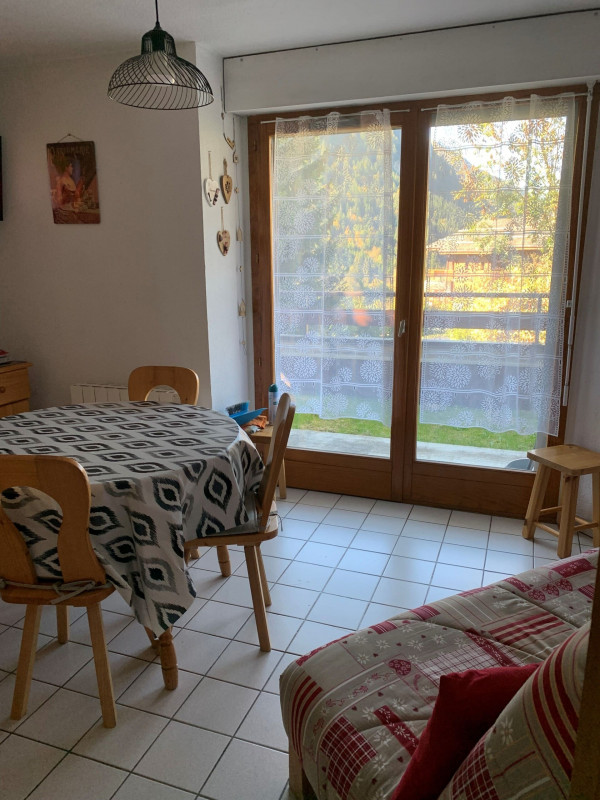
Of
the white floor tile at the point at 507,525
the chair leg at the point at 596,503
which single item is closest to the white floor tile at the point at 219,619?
the white floor tile at the point at 507,525

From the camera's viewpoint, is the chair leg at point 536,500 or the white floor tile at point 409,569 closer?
the white floor tile at point 409,569

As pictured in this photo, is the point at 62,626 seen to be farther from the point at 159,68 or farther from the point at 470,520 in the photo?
the point at 470,520

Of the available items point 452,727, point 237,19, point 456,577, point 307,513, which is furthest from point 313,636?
point 237,19

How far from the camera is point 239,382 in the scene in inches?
138

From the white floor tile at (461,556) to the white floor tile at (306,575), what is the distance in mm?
546

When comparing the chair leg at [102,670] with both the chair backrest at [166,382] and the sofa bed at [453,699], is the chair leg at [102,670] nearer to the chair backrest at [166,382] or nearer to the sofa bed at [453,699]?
the sofa bed at [453,699]

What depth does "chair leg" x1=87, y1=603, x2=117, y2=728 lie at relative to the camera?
1.75 metres

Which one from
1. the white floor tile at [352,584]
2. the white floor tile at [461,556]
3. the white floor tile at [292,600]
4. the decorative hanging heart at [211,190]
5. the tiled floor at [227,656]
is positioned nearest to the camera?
the tiled floor at [227,656]

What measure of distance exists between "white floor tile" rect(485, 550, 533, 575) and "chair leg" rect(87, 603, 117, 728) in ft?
5.42

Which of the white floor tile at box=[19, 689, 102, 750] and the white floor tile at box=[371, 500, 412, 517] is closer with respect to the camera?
the white floor tile at box=[19, 689, 102, 750]

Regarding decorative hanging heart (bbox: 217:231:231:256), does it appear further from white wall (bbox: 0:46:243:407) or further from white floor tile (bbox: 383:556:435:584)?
white floor tile (bbox: 383:556:435:584)

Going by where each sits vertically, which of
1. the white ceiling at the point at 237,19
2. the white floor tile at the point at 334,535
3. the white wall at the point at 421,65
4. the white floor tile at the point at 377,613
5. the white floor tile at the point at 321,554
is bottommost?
the white floor tile at the point at 377,613

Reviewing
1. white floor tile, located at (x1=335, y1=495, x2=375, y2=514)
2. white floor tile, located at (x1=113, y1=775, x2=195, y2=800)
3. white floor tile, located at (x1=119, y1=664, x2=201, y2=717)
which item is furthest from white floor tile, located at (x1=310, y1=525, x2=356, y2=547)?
white floor tile, located at (x1=113, y1=775, x2=195, y2=800)

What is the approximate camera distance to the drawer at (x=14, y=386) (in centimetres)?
326
